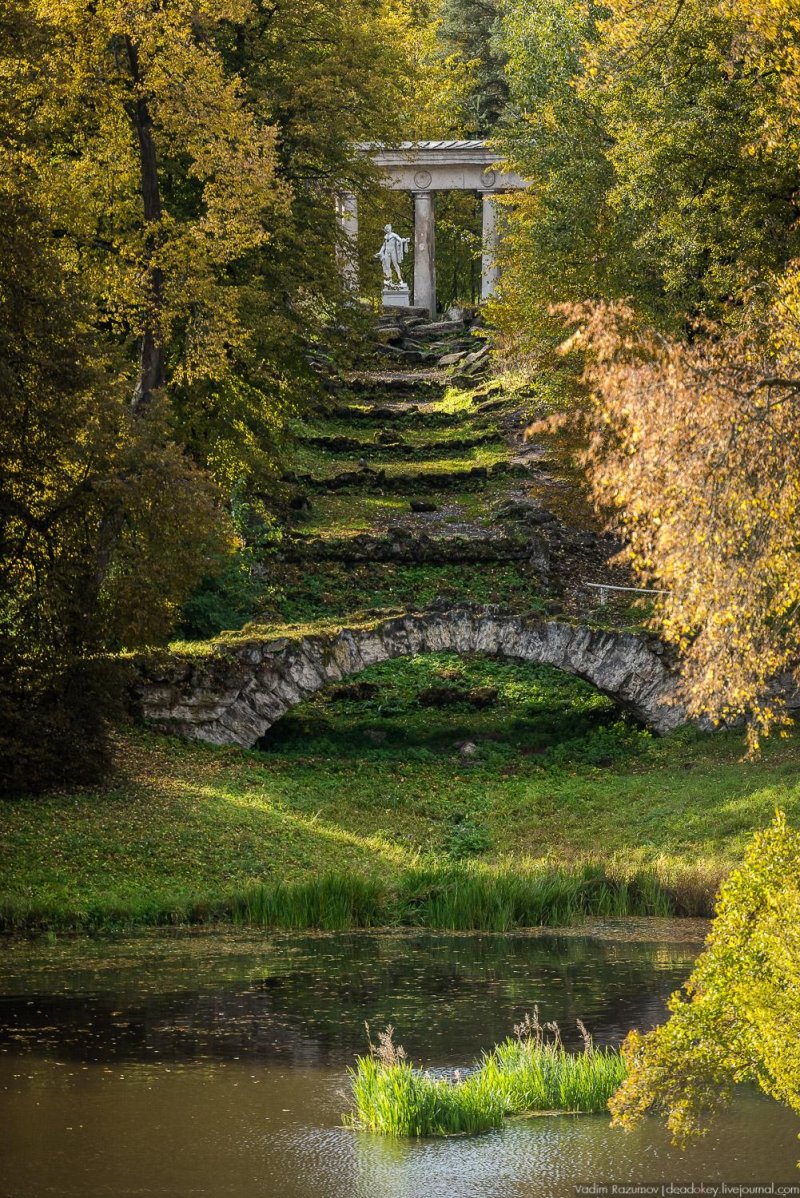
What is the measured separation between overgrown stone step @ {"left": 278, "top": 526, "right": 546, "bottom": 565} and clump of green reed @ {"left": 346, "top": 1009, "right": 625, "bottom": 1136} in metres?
23.3

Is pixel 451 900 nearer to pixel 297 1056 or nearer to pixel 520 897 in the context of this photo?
pixel 520 897

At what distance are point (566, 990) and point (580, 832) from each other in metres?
7.81

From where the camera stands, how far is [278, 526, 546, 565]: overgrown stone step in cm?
3550

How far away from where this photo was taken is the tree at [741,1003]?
915cm

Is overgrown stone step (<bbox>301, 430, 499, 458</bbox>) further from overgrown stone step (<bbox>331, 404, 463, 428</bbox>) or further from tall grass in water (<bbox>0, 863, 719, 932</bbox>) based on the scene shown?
tall grass in water (<bbox>0, 863, 719, 932</bbox>)

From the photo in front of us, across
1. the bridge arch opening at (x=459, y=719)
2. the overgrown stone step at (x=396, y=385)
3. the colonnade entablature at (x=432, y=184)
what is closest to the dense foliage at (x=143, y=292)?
the bridge arch opening at (x=459, y=719)

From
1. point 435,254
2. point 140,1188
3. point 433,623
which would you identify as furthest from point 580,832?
point 435,254

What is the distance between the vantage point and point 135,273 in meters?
24.5

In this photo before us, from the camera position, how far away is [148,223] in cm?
2497

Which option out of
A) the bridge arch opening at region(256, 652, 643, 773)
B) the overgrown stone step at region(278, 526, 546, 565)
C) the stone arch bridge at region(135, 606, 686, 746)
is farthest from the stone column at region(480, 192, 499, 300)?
the stone arch bridge at region(135, 606, 686, 746)

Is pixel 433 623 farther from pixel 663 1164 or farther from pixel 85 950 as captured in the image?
pixel 663 1164

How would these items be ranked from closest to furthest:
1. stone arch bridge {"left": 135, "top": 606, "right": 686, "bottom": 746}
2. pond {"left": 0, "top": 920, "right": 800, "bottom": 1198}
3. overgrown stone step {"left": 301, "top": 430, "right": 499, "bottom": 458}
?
pond {"left": 0, "top": 920, "right": 800, "bottom": 1198}
stone arch bridge {"left": 135, "top": 606, "right": 686, "bottom": 746}
overgrown stone step {"left": 301, "top": 430, "right": 499, "bottom": 458}

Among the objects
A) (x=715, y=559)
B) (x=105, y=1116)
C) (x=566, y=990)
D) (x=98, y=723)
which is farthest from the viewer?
(x=98, y=723)

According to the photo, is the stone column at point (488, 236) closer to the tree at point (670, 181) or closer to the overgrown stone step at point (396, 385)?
the overgrown stone step at point (396, 385)
